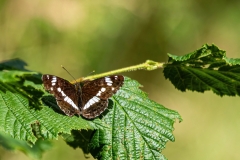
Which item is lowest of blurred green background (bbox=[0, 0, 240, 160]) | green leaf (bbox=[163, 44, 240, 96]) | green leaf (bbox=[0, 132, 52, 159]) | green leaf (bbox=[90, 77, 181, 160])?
green leaf (bbox=[0, 132, 52, 159])

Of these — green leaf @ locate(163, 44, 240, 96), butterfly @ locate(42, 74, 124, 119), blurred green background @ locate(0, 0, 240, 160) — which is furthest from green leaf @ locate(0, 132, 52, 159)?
blurred green background @ locate(0, 0, 240, 160)

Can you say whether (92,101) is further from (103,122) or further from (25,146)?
(25,146)

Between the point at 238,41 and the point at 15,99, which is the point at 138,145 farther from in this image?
the point at 238,41

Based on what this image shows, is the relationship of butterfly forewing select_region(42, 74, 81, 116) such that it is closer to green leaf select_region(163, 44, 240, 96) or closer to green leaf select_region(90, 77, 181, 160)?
green leaf select_region(90, 77, 181, 160)

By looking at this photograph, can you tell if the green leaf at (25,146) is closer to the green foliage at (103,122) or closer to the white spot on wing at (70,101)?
the green foliage at (103,122)

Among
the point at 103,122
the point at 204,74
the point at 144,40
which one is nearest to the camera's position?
the point at 103,122

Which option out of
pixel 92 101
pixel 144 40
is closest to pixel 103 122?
pixel 92 101
